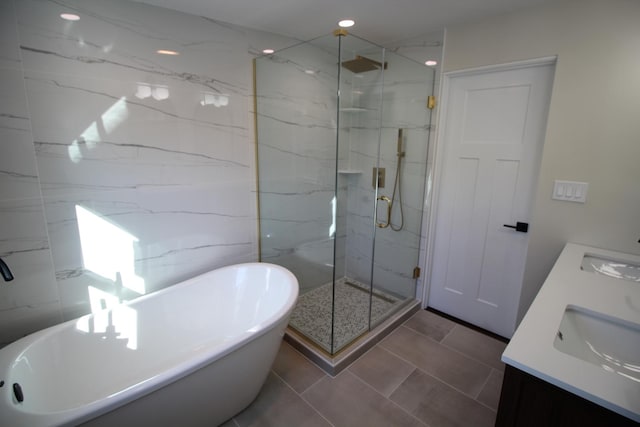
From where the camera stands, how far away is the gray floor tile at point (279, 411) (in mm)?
1740

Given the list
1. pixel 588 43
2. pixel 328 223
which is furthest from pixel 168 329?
pixel 588 43

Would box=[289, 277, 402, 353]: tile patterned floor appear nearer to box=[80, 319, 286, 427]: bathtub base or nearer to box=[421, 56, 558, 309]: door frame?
box=[421, 56, 558, 309]: door frame

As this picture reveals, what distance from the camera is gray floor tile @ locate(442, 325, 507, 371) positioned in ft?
7.43

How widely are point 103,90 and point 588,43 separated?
2861mm

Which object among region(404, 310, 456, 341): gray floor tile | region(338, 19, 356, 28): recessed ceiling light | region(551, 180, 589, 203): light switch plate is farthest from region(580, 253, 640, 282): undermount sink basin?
region(338, 19, 356, 28): recessed ceiling light

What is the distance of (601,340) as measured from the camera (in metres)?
1.16

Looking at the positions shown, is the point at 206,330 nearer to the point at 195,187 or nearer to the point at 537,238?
the point at 195,187

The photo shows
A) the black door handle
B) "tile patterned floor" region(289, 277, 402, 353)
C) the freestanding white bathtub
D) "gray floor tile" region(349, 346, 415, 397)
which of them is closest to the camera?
the freestanding white bathtub

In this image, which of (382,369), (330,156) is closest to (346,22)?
(330,156)

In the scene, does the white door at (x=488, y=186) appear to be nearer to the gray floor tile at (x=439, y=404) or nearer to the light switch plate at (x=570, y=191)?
the light switch plate at (x=570, y=191)

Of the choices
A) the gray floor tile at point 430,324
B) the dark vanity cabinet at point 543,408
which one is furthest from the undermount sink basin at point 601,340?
the gray floor tile at point 430,324

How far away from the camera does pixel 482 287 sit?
256 centimetres

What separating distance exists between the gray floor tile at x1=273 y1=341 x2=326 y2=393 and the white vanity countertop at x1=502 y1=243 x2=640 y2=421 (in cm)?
144

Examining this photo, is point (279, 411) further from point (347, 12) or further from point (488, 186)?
point (347, 12)
